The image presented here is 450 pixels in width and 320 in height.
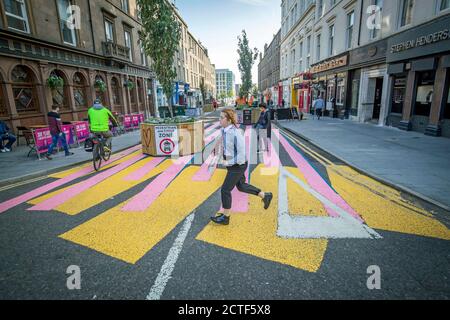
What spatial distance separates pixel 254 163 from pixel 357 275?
551 cm

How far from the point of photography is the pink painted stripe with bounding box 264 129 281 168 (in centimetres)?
789

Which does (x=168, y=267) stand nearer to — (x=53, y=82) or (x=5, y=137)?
(x=5, y=137)

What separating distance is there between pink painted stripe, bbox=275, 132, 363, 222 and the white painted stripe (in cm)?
263

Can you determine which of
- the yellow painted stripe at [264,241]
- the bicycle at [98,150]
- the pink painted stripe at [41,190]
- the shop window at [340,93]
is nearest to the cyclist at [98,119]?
the bicycle at [98,150]

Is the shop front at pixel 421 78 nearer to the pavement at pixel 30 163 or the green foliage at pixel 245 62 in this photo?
the pavement at pixel 30 163

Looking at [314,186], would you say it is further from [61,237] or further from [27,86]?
[27,86]

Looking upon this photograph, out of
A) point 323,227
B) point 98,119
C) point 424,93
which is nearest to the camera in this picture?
point 323,227

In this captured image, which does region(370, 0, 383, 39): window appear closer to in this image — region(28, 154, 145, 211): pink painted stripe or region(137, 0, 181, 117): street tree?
region(137, 0, 181, 117): street tree

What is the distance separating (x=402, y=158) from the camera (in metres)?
7.83

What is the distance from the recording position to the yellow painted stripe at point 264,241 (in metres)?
3.15

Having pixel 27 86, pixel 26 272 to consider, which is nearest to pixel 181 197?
pixel 26 272

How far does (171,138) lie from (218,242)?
6427mm

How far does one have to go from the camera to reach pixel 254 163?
8180 millimetres

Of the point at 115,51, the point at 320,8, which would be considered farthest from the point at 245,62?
the point at 115,51
